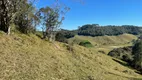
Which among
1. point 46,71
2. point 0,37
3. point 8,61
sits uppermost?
point 0,37

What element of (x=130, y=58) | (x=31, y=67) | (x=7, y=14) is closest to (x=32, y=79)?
(x=31, y=67)

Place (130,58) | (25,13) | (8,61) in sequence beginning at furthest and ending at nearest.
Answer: (130,58) → (25,13) → (8,61)

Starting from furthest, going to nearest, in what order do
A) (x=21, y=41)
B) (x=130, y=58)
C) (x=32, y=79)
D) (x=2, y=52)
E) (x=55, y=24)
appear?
1. (x=130, y=58)
2. (x=55, y=24)
3. (x=21, y=41)
4. (x=2, y=52)
5. (x=32, y=79)

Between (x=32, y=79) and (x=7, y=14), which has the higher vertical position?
(x=7, y=14)

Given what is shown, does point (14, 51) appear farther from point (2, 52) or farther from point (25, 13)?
point (25, 13)

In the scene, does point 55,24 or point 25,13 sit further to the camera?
point 55,24

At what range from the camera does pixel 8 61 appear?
17.8 meters

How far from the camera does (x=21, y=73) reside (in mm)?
16297

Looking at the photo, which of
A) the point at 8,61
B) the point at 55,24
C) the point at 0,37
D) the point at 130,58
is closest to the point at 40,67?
the point at 8,61

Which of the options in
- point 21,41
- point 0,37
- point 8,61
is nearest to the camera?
point 8,61

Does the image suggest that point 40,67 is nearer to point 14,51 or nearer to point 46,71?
point 46,71

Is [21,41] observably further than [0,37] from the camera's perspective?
Yes

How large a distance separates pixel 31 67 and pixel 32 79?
9.93ft

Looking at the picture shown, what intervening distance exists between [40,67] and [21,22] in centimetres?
1386
